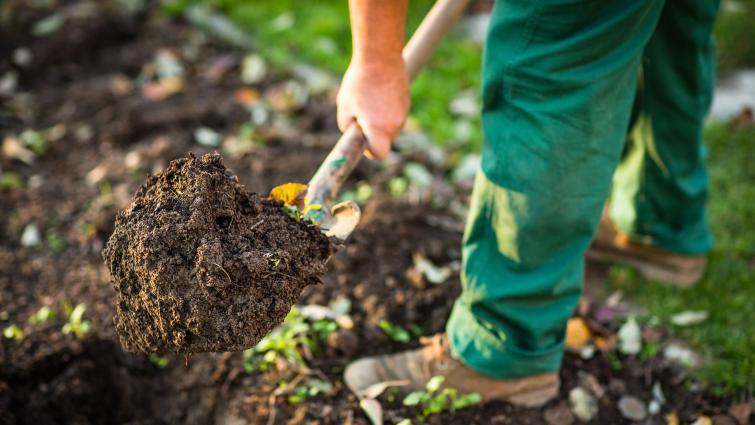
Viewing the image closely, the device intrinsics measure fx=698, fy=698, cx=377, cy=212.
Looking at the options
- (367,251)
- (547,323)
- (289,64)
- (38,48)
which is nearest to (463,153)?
(367,251)

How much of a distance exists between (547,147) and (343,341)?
0.89 metres

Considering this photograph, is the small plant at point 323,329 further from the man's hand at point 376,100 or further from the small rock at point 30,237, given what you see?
the small rock at point 30,237

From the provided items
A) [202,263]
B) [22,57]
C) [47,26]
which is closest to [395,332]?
[202,263]

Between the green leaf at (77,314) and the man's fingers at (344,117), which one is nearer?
the man's fingers at (344,117)

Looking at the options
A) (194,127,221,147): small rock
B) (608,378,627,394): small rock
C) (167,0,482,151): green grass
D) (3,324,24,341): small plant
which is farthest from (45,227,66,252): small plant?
(608,378,627,394): small rock

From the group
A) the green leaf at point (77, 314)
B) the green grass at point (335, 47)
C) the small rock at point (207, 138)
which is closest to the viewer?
the green leaf at point (77, 314)

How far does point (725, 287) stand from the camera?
2.50 m

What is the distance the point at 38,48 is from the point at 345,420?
3034 mm

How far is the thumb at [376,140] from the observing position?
6.04 ft

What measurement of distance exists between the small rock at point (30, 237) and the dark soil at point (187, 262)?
0.02m

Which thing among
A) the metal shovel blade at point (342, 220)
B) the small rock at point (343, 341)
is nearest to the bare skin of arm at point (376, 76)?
the metal shovel blade at point (342, 220)

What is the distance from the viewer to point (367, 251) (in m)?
2.51

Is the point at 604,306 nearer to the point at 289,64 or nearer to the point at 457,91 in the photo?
the point at 457,91

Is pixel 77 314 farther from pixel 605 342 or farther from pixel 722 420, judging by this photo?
pixel 722 420
